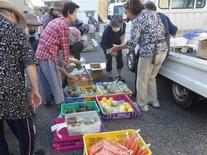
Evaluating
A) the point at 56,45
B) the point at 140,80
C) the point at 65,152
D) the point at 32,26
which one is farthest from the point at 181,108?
the point at 32,26

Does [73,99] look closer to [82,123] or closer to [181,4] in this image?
[82,123]

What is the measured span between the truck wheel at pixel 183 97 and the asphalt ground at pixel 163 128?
0.13 m

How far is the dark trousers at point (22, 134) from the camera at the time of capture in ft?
5.51

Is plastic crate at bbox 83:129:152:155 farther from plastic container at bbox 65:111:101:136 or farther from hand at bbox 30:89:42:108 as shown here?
hand at bbox 30:89:42:108

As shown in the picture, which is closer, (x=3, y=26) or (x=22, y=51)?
(x=3, y=26)

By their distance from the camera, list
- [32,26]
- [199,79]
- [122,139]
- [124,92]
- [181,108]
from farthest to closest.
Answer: [124,92], [181,108], [32,26], [199,79], [122,139]

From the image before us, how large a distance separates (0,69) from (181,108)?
9.43ft

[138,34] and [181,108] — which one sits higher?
[138,34]

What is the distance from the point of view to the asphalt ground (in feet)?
7.73

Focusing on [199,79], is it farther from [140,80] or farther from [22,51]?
[22,51]

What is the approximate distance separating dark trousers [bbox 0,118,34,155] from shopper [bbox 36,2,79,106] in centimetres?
113

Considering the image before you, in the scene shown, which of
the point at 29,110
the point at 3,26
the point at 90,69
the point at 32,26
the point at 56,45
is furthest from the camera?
the point at 90,69

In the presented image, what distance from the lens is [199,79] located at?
8.26 feet

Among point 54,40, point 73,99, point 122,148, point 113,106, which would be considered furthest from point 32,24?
point 122,148
